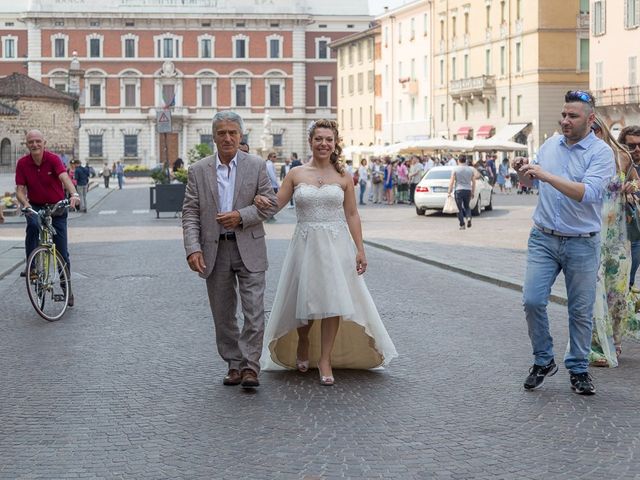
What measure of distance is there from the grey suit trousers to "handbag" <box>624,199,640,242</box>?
3.21 meters

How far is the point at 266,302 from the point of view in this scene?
43.3 ft

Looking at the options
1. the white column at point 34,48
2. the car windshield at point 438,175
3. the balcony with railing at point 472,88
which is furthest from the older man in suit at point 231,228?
the white column at point 34,48

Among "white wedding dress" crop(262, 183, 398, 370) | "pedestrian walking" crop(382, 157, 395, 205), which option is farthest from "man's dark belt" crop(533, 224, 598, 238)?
"pedestrian walking" crop(382, 157, 395, 205)

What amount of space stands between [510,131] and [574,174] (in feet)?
196

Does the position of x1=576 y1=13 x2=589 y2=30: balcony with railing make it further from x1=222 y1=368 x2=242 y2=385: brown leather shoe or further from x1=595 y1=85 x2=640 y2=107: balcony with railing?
x1=222 y1=368 x2=242 y2=385: brown leather shoe

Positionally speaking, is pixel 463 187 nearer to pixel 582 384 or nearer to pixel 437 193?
pixel 437 193

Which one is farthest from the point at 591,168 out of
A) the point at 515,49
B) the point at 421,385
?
the point at 515,49

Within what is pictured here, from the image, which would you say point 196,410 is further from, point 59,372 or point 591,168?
point 591,168

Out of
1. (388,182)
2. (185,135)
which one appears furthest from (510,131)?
(185,135)

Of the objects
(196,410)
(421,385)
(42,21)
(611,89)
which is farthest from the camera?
(42,21)

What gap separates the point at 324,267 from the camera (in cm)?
860

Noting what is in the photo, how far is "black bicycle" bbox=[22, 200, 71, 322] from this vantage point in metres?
12.2

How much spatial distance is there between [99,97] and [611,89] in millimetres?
59495

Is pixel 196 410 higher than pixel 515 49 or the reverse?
the reverse
